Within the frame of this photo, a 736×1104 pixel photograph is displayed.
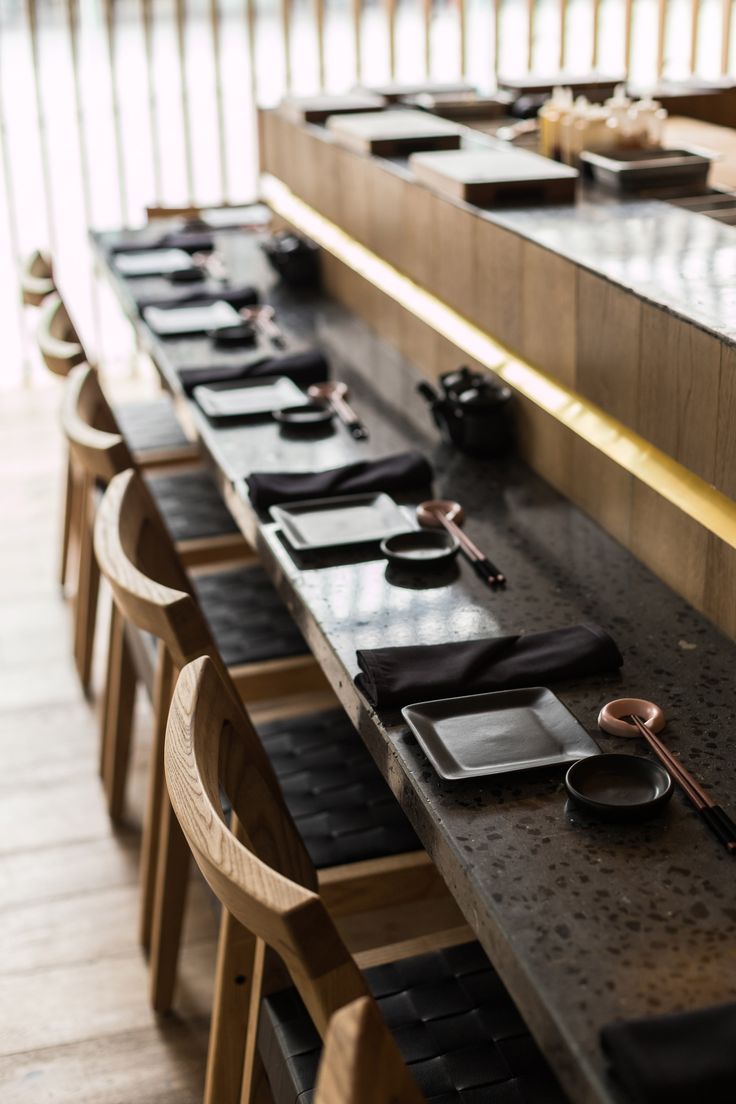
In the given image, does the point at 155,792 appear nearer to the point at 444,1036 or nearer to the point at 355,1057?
the point at 444,1036

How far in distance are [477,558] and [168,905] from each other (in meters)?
0.77

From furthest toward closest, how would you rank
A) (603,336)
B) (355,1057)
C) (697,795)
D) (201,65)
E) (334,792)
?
(201,65) < (603,336) < (334,792) < (697,795) < (355,1057)

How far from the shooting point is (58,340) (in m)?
2.96

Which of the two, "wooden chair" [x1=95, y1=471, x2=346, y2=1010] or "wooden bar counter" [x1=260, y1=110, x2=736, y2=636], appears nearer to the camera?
"wooden chair" [x1=95, y1=471, x2=346, y2=1010]

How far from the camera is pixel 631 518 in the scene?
76.0 inches

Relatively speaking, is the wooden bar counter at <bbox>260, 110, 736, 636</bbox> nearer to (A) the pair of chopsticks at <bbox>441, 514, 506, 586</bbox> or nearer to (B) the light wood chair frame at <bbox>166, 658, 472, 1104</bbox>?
(A) the pair of chopsticks at <bbox>441, 514, 506, 586</bbox>

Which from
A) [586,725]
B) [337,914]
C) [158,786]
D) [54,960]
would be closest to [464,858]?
[586,725]

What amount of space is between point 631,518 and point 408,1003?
798mm

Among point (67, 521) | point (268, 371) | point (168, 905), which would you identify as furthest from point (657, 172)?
point (67, 521)

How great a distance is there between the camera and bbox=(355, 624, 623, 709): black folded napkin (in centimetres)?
152

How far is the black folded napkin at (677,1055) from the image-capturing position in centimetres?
94

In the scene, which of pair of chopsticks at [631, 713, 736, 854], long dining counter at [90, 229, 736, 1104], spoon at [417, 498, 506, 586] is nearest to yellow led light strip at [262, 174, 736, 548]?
→ long dining counter at [90, 229, 736, 1104]

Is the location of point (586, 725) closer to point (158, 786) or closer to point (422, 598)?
point (422, 598)

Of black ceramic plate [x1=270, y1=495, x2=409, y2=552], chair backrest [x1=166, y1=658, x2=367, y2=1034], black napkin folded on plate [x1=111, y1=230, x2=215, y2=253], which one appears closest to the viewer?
chair backrest [x1=166, y1=658, x2=367, y2=1034]
